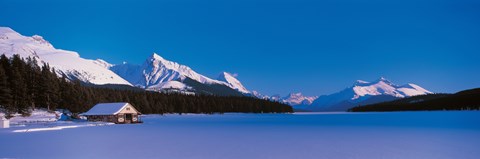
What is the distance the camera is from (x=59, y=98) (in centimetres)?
11131

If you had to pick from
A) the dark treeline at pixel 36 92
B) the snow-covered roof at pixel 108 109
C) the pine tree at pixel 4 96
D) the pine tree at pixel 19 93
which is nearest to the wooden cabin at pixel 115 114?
the snow-covered roof at pixel 108 109

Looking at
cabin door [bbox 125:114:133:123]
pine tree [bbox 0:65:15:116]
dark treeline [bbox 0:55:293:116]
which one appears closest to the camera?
pine tree [bbox 0:65:15:116]

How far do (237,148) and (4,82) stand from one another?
72.8 m

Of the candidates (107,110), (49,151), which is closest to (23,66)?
(107,110)

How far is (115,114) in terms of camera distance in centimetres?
9062

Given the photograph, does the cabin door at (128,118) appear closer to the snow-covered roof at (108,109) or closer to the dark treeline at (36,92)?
the snow-covered roof at (108,109)

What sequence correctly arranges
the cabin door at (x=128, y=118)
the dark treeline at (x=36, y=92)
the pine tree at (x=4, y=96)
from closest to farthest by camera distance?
the pine tree at (x=4, y=96) → the dark treeline at (x=36, y=92) → the cabin door at (x=128, y=118)

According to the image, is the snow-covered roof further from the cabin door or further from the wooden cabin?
the cabin door

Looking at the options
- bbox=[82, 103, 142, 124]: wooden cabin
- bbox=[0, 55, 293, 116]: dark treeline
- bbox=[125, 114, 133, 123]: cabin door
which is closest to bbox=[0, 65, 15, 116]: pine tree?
bbox=[0, 55, 293, 116]: dark treeline

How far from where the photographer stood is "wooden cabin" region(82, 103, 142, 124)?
9138 centimetres

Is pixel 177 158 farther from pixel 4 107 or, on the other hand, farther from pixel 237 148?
pixel 4 107

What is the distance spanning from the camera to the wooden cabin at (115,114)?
300 ft

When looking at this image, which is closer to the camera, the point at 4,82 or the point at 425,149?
the point at 425,149

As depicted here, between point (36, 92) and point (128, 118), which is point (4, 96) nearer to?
point (36, 92)
